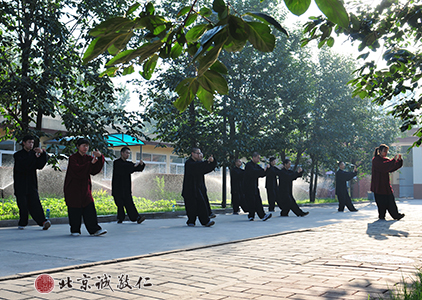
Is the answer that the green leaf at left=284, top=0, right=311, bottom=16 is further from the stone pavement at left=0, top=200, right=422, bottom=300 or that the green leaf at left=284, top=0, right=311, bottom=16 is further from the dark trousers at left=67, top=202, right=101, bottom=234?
the dark trousers at left=67, top=202, right=101, bottom=234

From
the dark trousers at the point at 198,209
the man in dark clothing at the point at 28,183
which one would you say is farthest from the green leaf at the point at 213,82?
the dark trousers at the point at 198,209

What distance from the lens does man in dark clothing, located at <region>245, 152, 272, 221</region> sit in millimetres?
13125

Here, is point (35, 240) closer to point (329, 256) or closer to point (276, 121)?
point (329, 256)

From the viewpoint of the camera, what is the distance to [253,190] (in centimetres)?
1348

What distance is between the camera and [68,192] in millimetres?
8773

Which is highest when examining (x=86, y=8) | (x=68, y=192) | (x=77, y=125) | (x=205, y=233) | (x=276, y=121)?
(x=86, y=8)

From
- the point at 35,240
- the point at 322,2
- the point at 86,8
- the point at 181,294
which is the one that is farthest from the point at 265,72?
the point at 322,2

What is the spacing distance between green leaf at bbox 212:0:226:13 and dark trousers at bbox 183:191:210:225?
9.58m

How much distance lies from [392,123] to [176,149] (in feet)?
Answer: 77.8

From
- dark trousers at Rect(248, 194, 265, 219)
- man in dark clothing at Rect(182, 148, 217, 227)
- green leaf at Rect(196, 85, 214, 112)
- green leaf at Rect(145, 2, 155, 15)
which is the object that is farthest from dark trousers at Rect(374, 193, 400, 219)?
green leaf at Rect(145, 2, 155, 15)

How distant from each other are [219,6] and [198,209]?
967cm

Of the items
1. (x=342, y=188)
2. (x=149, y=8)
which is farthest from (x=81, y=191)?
(x=342, y=188)

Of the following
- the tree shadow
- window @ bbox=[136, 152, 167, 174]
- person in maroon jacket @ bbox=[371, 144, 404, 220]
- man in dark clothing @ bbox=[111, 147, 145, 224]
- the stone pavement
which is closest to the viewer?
the stone pavement

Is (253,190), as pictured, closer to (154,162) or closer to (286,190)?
(286,190)
